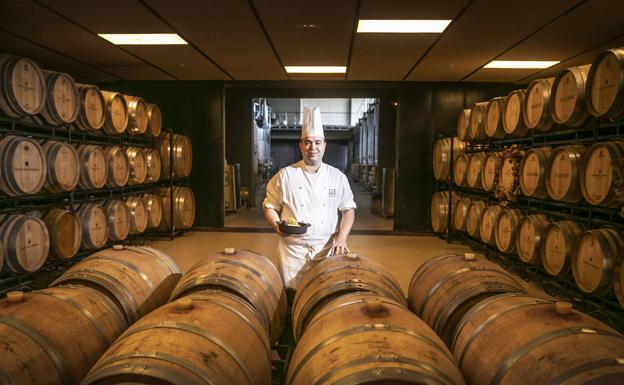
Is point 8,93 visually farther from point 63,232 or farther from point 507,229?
point 507,229

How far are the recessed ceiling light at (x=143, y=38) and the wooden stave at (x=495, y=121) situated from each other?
4.86m

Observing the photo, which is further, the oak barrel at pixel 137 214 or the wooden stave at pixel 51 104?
the oak barrel at pixel 137 214

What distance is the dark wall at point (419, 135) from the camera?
31.6 ft

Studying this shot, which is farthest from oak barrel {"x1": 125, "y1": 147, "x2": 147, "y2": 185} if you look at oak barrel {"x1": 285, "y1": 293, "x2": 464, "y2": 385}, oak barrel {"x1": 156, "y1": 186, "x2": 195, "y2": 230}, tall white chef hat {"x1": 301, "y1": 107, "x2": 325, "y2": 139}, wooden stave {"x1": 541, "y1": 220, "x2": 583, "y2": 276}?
oak barrel {"x1": 285, "y1": 293, "x2": 464, "y2": 385}

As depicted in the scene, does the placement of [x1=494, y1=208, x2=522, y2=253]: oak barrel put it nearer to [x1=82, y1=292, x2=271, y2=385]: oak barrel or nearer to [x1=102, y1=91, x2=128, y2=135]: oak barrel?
[x1=82, y1=292, x2=271, y2=385]: oak barrel

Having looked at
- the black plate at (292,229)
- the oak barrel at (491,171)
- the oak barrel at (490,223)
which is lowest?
the oak barrel at (490,223)

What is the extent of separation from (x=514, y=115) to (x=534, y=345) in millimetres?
5552

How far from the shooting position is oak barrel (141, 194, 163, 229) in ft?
27.0

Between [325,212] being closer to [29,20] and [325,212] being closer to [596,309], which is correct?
[596,309]

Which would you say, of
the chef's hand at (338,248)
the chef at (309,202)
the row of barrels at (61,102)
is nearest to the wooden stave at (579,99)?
the chef at (309,202)

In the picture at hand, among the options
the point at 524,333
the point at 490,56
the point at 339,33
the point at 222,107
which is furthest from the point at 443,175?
the point at 524,333

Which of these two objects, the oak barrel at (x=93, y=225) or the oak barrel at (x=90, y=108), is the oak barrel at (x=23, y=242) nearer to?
the oak barrel at (x=93, y=225)

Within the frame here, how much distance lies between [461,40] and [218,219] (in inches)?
240

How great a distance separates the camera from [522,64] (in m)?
7.67
